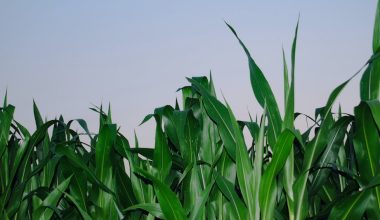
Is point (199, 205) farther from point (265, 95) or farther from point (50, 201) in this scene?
point (50, 201)

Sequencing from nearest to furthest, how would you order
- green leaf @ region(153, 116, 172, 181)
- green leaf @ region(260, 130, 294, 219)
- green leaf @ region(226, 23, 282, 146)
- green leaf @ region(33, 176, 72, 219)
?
1. green leaf @ region(260, 130, 294, 219)
2. green leaf @ region(226, 23, 282, 146)
3. green leaf @ region(153, 116, 172, 181)
4. green leaf @ region(33, 176, 72, 219)

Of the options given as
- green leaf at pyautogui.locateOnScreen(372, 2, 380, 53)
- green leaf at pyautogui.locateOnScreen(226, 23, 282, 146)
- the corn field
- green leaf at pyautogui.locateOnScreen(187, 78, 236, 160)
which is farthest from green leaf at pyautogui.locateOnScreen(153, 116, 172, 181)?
green leaf at pyautogui.locateOnScreen(372, 2, 380, 53)

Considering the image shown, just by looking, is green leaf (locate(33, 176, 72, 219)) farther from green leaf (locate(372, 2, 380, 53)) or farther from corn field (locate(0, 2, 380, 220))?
green leaf (locate(372, 2, 380, 53))

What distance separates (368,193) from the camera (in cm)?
112

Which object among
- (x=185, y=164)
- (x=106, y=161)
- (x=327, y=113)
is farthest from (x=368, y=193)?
(x=106, y=161)

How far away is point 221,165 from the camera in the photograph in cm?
133

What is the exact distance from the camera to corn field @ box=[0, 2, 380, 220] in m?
1.14

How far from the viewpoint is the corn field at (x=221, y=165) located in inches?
45.1

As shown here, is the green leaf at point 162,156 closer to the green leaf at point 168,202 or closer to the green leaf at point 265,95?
the green leaf at point 168,202

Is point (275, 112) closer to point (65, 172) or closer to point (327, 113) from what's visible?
point (327, 113)

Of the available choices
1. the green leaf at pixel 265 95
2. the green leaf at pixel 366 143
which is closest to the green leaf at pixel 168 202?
the green leaf at pixel 265 95

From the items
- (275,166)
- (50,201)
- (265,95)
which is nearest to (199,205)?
(275,166)

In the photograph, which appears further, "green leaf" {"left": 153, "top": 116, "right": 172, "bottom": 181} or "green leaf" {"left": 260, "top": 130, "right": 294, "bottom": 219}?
"green leaf" {"left": 153, "top": 116, "right": 172, "bottom": 181}

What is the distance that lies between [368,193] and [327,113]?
0.22 m
